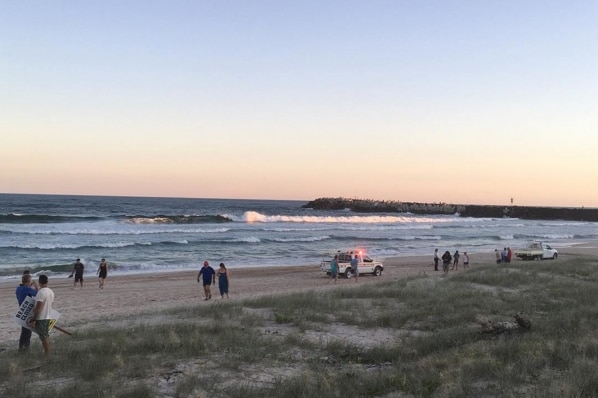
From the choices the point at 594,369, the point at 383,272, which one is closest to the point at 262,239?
the point at 383,272

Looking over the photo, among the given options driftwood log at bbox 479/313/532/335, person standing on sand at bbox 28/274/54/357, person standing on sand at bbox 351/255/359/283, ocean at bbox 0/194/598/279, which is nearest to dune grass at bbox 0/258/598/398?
driftwood log at bbox 479/313/532/335

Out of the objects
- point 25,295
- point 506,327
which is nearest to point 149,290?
point 25,295

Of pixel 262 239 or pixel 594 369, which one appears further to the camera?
pixel 262 239

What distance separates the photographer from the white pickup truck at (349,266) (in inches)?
1211

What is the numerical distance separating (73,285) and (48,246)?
1725 centimetres

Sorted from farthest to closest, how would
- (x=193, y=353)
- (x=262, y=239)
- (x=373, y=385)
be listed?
(x=262, y=239) → (x=193, y=353) → (x=373, y=385)

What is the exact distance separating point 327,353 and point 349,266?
2092 centimetres

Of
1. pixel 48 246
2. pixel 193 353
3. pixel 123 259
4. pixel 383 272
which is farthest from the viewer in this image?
pixel 48 246

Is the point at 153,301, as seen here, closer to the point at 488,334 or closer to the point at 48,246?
the point at 488,334

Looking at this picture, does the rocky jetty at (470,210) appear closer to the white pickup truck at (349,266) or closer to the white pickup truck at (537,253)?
the white pickup truck at (537,253)

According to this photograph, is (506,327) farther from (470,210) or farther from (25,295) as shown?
(470,210)

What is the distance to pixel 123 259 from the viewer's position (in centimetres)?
3678

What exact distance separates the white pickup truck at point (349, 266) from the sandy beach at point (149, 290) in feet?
1.63

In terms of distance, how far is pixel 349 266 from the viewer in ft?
101
